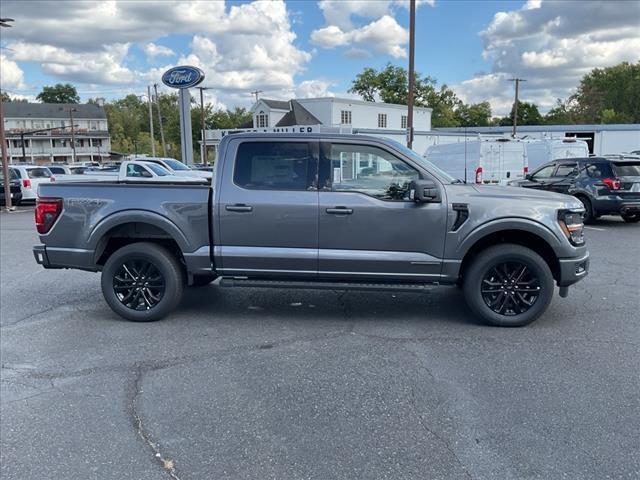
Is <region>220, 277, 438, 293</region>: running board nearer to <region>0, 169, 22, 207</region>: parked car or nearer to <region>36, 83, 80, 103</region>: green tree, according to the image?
<region>0, 169, 22, 207</region>: parked car

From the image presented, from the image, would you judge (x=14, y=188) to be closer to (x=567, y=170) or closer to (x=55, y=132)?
(x=567, y=170)

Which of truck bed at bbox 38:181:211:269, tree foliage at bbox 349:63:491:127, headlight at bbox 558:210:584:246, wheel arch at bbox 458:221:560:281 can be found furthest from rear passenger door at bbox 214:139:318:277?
tree foliage at bbox 349:63:491:127

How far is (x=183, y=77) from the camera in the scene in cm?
1939

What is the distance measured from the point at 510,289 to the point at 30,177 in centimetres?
2106

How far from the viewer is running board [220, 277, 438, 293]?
17.4 feet

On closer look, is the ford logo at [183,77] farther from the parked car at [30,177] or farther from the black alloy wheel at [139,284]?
the black alloy wheel at [139,284]

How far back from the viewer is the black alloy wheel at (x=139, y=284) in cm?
563

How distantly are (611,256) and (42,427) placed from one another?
350 inches

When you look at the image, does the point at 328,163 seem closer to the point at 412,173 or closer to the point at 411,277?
the point at 412,173

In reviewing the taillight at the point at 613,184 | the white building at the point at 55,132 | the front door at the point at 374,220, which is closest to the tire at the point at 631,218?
the taillight at the point at 613,184

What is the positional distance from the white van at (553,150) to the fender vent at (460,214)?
1680 cm

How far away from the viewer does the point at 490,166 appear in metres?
17.1

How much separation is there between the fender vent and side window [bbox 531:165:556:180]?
1017 cm

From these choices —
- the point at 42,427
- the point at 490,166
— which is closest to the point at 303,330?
the point at 42,427
